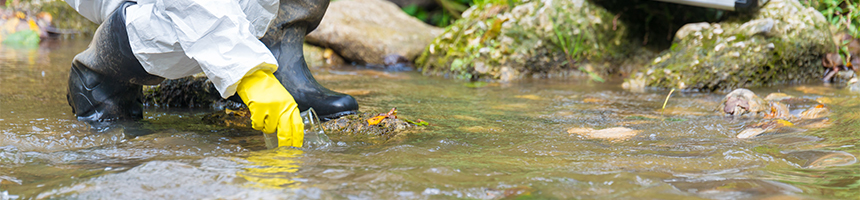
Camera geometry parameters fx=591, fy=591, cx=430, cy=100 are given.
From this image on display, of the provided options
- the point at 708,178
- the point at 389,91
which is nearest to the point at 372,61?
the point at 389,91

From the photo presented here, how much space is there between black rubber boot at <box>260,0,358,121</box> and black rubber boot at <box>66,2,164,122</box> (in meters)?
0.48

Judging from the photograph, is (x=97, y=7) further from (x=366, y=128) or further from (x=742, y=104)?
(x=742, y=104)

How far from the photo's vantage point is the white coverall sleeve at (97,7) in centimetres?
219

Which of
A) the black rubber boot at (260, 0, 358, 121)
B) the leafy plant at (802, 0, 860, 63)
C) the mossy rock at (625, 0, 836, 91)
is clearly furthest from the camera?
the leafy plant at (802, 0, 860, 63)

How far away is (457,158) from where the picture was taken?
1823 mm

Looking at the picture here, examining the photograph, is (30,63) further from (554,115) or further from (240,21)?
(554,115)

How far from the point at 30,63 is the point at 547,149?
432cm

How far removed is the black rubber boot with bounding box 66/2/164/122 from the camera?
212cm

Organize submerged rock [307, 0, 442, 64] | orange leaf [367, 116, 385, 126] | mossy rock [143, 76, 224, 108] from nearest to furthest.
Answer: orange leaf [367, 116, 385, 126] < mossy rock [143, 76, 224, 108] < submerged rock [307, 0, 442, 64]

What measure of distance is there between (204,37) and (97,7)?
744mm

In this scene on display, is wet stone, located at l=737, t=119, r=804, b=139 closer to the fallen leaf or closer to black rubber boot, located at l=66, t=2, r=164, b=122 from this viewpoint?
the fallen leaf

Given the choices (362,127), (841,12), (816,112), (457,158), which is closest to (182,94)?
(362,127)

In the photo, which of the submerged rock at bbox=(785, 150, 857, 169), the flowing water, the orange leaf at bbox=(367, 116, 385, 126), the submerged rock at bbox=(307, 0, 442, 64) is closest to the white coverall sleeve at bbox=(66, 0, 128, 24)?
the flowing water

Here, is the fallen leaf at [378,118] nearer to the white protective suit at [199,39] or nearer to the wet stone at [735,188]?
the white protective suit at [199,39]
